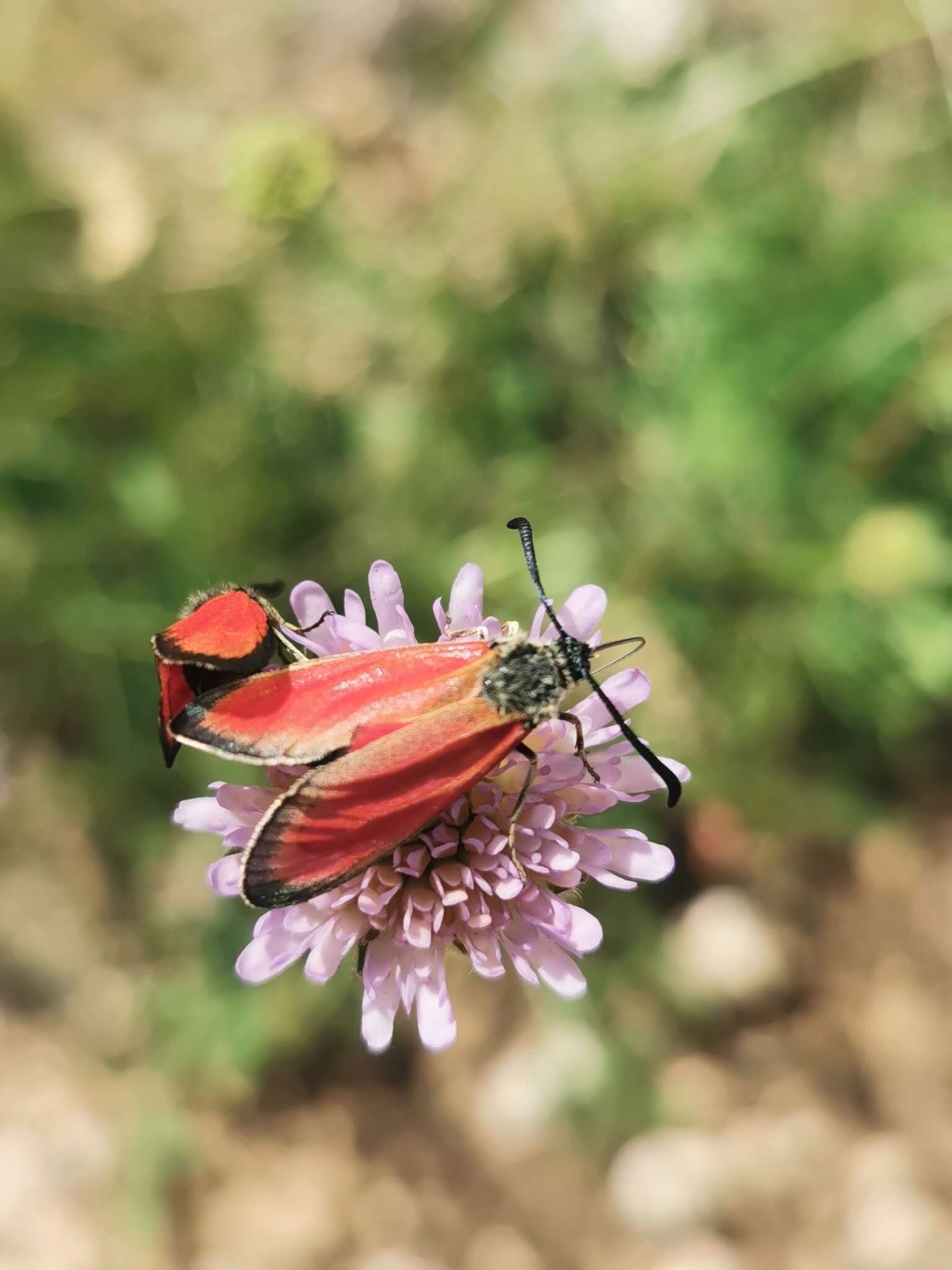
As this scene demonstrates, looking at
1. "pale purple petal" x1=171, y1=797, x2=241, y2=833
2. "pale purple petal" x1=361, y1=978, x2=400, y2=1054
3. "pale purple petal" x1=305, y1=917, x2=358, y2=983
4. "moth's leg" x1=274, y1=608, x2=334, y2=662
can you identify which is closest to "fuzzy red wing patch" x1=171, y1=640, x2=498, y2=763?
"moth's leg" x1=274, y1=608, x2=334, y2=662

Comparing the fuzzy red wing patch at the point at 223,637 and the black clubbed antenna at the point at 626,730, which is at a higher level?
the fuzzy red wing patch at the point at 223,637

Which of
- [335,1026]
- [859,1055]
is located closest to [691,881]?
[859,1055]

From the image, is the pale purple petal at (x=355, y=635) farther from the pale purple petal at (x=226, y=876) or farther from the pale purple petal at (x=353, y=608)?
the pale purple petal at (x=226, y=876)

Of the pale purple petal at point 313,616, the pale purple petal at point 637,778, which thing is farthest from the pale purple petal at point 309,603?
the pale purple petal at point 637,778

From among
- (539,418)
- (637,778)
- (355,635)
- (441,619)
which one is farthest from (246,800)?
(539,418)

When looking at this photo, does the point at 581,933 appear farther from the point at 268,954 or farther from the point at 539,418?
the point at 539,418

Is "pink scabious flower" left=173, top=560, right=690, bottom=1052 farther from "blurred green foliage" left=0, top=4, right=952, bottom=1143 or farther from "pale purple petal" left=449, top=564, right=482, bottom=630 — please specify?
"blurred green foliage" left=0, top=4, right=952, bottom=1143
